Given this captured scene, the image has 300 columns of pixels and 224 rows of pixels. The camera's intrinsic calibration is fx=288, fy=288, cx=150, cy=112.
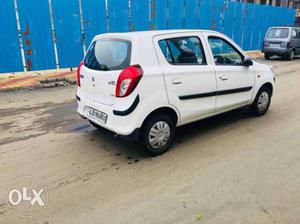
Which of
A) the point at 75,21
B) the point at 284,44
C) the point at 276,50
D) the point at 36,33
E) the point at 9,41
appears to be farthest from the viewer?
the point at 276,50

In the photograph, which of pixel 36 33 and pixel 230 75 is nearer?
pixel 230 75

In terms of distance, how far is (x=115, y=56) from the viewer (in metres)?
3.99

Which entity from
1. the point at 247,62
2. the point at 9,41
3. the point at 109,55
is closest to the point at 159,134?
the point at 109,55

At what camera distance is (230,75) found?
4.88 meters

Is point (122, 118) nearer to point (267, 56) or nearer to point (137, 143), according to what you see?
point (137, 143)

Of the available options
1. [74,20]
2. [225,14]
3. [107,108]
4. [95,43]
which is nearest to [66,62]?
[74,20]

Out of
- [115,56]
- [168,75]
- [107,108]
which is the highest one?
[115,56]

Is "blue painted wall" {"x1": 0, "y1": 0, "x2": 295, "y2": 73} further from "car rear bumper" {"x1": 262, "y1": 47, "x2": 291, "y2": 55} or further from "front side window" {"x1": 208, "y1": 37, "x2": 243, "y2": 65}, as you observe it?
"front side window" {"x1": 208, "y1": 37, "x2": 243, "y2": 65}

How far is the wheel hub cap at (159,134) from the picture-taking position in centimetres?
405

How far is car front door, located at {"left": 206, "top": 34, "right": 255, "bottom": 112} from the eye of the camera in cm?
475

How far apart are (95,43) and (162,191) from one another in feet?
8.31

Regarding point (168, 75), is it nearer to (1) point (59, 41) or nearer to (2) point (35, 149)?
(2) point (35, 149)

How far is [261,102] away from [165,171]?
3043 mm

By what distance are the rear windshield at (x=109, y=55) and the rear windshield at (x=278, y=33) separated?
14045 mm
